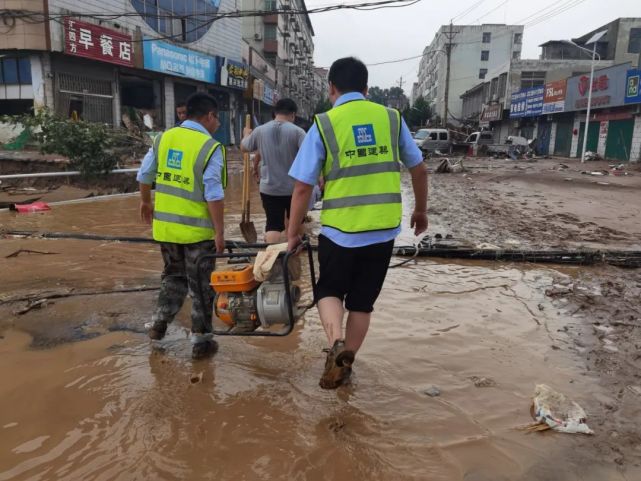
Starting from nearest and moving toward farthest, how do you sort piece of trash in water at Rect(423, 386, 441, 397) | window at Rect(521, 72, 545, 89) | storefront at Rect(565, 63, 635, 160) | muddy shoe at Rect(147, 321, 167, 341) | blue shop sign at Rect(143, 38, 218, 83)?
piece of trash in water at Rect(423, 386, 441, 397)
muddy shoe at Rect(147, 321, 167, 341)
blue shop sign at Rect(143, 38, 218, 83)
storefront at Rect(565, 63, 635, 160)
window at Rect(521, 72, 545, 89)

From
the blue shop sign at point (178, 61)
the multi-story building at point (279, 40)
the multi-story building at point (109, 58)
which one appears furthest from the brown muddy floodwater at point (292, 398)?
the multi-story building at point (279, 40)

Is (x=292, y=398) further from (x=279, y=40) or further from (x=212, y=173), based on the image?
(x=279, y=40)

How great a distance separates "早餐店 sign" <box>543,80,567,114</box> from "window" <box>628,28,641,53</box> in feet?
48.8

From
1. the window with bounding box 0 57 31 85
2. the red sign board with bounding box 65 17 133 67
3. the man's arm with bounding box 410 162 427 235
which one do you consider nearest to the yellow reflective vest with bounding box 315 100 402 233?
the man's arm with bounding box 410 162 427 235

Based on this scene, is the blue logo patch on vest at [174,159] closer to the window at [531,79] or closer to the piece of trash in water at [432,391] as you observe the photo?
the piece of trash in water at [432,391]

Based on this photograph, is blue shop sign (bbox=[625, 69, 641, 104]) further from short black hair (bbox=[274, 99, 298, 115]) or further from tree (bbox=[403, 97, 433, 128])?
tree (bbox=[403, 97, 433, 128])

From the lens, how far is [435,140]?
104ft

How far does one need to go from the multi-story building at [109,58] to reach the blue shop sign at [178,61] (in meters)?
0.05

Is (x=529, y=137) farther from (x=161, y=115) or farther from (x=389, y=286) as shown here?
(x=389, y=286)

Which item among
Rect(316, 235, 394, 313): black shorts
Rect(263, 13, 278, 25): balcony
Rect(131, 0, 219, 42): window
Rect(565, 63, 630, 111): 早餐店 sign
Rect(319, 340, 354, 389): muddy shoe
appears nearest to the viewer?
Rect(319, 340, 354, 389): muddy shoe

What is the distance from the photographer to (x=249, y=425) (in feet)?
8.62

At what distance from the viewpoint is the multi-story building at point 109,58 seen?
59.0ft

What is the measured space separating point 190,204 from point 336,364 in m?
1.44

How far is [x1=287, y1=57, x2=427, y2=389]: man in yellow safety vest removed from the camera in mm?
2748
